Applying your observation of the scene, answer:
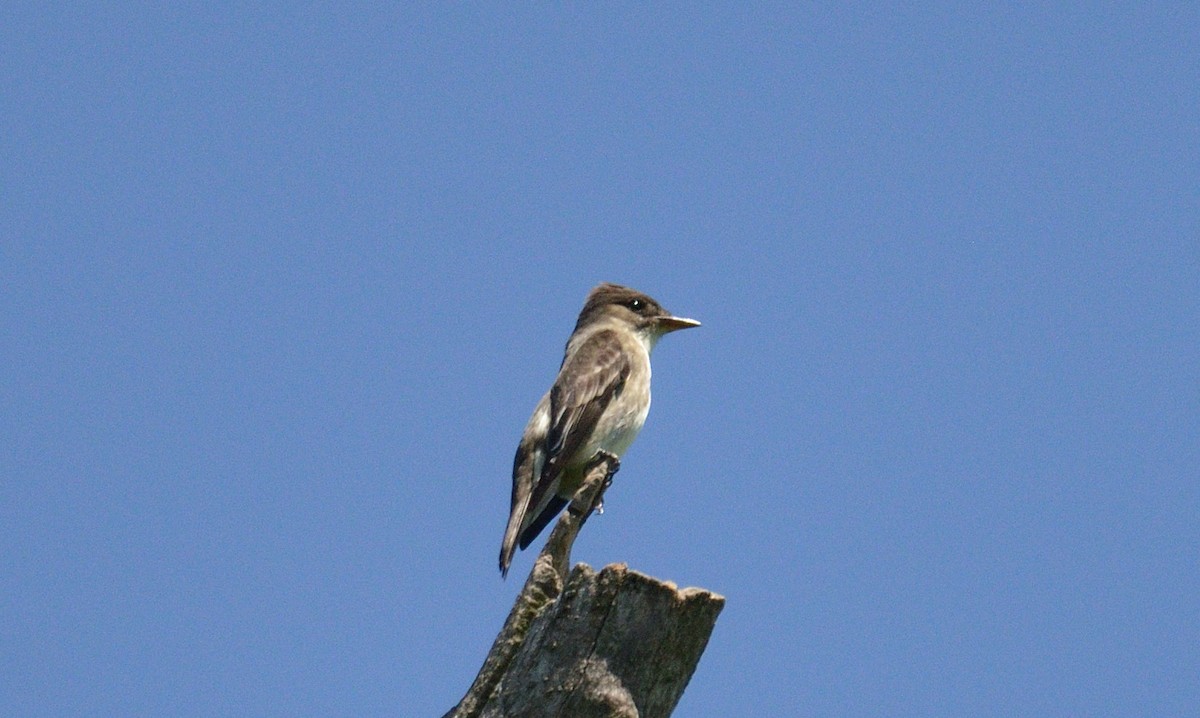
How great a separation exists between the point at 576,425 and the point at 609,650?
5357mm

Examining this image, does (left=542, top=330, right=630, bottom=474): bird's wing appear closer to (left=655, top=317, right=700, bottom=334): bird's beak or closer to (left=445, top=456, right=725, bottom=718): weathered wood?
(left=655, top=317, right=700, bottom=334): bird's beak

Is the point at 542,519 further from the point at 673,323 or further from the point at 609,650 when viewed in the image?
the point at 609,650

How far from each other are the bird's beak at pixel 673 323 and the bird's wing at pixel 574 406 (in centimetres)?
85

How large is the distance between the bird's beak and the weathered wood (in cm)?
717

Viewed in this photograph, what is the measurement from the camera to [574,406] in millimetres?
10750

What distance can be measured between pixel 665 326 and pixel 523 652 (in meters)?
7.26

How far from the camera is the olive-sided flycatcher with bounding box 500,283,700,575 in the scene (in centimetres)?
1035

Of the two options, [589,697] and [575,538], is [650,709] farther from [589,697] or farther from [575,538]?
[575,538]

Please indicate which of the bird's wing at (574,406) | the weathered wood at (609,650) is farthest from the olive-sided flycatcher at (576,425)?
the weathered wood at (609,650)

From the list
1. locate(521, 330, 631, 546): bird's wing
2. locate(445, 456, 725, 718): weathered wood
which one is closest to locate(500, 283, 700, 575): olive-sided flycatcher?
locate(521, 330, 631, 546): bird's wing

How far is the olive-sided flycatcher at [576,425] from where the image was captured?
10.4m

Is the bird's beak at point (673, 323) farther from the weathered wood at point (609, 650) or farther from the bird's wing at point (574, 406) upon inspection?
the weathered wood at point (609, 650)

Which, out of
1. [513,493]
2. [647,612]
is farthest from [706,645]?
[513,493]

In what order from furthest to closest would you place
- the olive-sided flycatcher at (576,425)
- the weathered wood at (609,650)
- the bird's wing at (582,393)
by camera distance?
1. the bird's wing at (582,393)
2. the olive-sided flycatcher at (576,425)
3. the weathered wood at (609,650)
